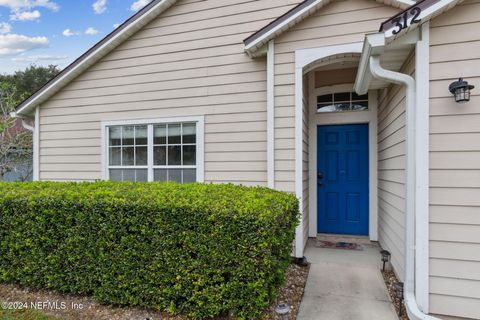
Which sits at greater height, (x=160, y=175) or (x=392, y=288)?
(x=160, y=175)

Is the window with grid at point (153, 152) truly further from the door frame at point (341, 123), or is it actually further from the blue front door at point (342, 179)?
the blue front door at point (342, 179)

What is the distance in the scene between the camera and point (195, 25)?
16.6ft

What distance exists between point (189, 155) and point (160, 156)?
63 cm

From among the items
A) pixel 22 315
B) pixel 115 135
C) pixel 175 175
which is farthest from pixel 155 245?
pixel 115 135

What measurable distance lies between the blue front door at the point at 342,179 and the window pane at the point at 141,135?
3.32 m

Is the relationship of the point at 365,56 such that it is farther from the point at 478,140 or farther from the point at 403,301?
the point at 403,301

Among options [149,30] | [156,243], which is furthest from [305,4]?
[156,243]

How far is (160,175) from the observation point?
5258 millimetres

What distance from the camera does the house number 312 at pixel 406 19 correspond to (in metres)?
2.49

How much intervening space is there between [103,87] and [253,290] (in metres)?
5.07

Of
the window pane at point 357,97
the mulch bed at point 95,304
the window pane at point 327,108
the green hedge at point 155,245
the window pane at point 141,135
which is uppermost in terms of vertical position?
the window pane at point 357,97

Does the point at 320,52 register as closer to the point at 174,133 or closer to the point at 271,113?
the point at 271,113

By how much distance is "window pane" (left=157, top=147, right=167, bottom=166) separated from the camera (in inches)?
205

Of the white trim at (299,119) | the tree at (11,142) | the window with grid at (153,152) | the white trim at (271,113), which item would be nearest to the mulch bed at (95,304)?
the white trim at (299,119)
